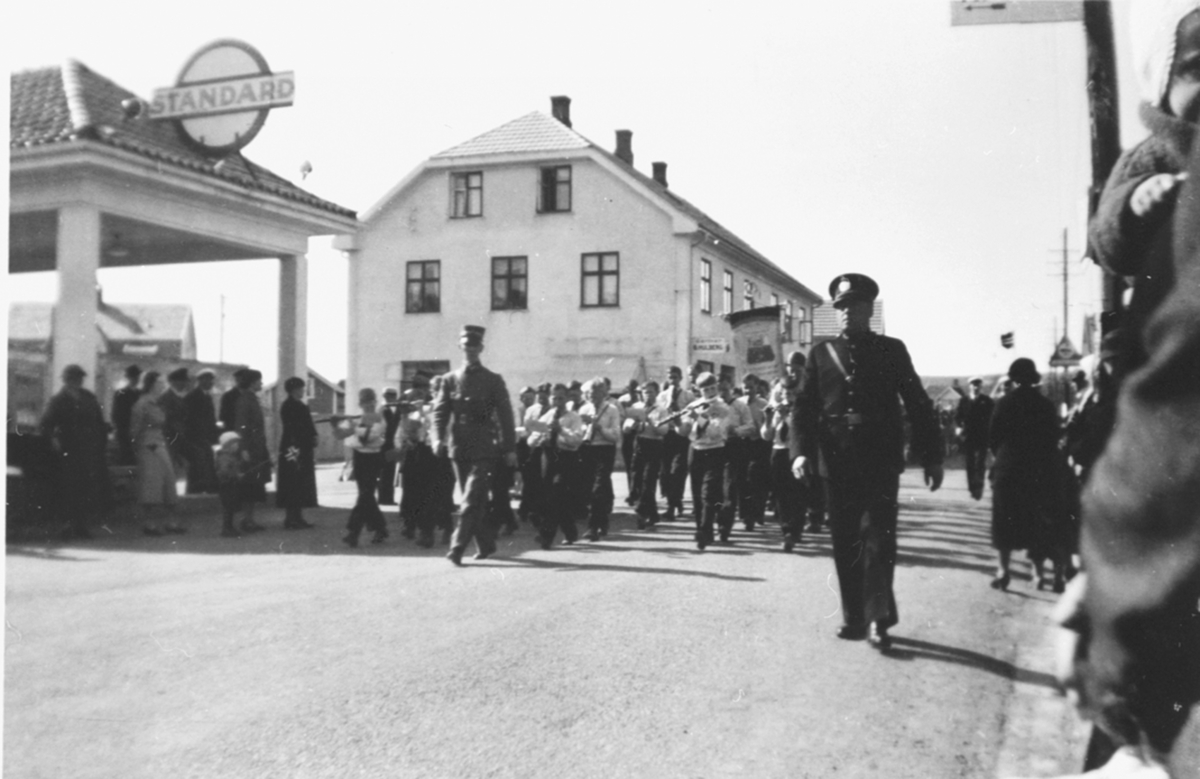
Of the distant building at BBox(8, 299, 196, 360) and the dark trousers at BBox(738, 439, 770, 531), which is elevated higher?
the distant building at BBox(8, 299, 196, 360)

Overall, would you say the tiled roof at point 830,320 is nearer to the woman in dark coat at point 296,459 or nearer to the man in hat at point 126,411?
the woman in dark coat at point 296,459

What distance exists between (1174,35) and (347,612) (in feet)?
15.3

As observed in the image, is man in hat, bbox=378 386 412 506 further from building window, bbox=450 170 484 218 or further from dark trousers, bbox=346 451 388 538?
building window, bbox=450 170 484 218

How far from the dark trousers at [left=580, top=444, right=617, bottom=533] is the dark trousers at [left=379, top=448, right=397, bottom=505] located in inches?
71.0

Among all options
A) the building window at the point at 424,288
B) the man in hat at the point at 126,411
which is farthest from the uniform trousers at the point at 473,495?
the building window at the point at 424,288

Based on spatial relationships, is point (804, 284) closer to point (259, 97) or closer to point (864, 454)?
point (864, 454)

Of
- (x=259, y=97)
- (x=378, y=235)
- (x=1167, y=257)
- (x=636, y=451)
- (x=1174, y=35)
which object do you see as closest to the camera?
(x=1167, y=257)

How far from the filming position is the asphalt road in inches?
121

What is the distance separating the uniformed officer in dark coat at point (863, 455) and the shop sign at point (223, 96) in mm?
2130

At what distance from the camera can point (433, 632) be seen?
4672 millimetres

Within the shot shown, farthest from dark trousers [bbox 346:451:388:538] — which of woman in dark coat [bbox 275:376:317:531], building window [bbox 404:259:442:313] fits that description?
building window [bbox 404:259:442:313]

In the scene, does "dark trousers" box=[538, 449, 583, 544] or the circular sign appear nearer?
the circular sign

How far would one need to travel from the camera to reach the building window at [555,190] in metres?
3.80

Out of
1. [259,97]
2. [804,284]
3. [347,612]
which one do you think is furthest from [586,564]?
[804,284]
